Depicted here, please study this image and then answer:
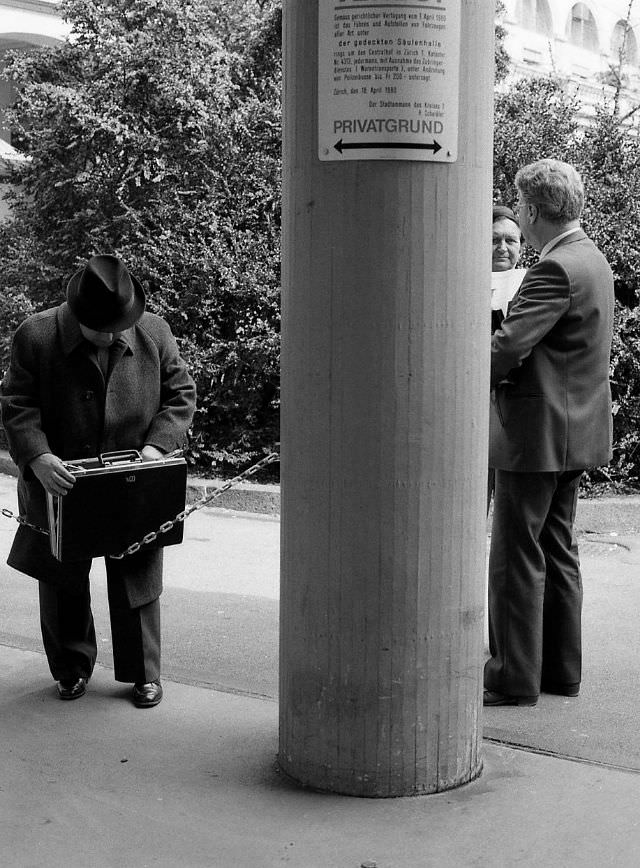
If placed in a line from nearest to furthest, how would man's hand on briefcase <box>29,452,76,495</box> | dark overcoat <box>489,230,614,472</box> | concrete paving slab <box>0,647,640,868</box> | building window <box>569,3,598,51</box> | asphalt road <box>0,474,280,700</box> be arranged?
concrete paving slab <box>0,647,640,868</box> → man's hand on briefcase <box>29,452,76,495</box> → dark overcoat <box>489,230,614,472</box> → asphalt road <box>0,474,280,700</box> → building window <box>569,3,598,51</box>

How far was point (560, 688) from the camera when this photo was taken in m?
4.86

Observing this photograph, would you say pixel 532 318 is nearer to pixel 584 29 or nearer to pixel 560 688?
pixel 560 688

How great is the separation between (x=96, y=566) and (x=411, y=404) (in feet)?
12.8

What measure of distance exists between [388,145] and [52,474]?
5.63 feet

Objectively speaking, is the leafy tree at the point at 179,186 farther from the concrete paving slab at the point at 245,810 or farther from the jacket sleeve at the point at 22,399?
the concrete paving slab at the point at 245,810

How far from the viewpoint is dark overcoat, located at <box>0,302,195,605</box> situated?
4.49 metres

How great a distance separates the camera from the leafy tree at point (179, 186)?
9422 mm

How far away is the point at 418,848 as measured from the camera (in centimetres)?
336

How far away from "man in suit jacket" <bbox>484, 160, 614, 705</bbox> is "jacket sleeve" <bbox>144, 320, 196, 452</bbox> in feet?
3.88

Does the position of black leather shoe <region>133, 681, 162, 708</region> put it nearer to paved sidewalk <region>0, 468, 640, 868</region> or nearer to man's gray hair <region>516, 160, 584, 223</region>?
paved sidewalk <region>0, 468, 640, 868</region>

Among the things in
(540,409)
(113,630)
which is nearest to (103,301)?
(113,630)

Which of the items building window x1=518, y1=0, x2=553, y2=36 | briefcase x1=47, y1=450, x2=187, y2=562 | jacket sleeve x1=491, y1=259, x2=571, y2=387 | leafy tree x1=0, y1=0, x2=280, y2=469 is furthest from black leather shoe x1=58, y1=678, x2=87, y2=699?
building window x1=518, y1=0, x2=553, y2=36

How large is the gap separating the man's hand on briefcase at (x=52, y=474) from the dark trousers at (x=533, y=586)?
162 cm

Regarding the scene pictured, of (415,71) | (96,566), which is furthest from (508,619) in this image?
(96,566)
